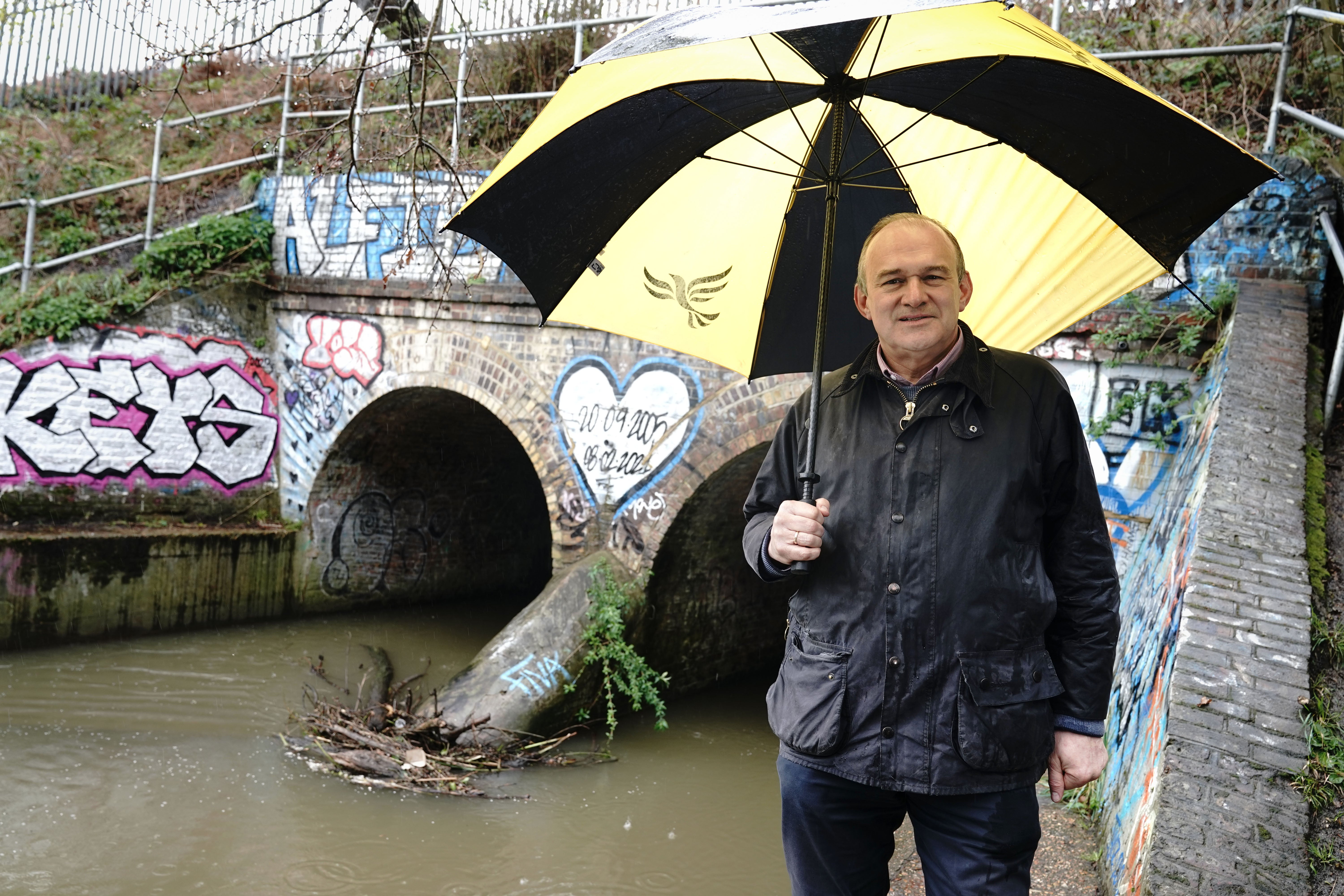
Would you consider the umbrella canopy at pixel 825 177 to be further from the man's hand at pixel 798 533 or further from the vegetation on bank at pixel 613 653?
the vegetation on bank at pixel 613 653

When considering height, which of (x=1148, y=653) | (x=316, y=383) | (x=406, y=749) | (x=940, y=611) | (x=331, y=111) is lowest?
(x=406, y=749)

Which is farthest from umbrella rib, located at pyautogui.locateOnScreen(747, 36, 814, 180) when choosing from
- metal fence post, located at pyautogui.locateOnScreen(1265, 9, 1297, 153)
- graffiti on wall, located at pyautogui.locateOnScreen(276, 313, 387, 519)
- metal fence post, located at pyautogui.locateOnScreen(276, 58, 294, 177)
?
metal fence post, located at pyautogui.locateOnScreen(276, 58, 294, 177)

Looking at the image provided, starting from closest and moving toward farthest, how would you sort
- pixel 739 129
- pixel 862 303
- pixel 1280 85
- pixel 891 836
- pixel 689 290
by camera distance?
1. pixel 891 836
2. pixel 862 303
3. pixel 739 129
4. pixel 689 290
5. pixel 1280 85

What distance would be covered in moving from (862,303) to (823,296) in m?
0.19

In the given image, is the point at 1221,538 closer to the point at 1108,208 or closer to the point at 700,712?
the point at 1108,208

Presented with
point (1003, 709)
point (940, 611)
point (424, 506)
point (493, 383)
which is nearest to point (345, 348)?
point (493, 383)

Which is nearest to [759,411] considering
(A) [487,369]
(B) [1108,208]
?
(A) [487,369]

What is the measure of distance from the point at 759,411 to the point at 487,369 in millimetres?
2786

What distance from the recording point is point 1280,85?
6.35 metres

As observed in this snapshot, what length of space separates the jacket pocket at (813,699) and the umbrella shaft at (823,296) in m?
0.33

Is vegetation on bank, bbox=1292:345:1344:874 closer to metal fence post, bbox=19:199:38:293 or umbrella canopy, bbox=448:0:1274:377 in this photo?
umbrella canopy, bbox=448:0:1274:377

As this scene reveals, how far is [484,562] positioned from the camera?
12805 mm

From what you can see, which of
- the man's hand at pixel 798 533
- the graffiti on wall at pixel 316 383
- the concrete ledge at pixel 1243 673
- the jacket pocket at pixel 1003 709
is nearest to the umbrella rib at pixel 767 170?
the man's hand at pixel 798 533

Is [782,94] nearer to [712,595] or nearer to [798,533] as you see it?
[798,533]
